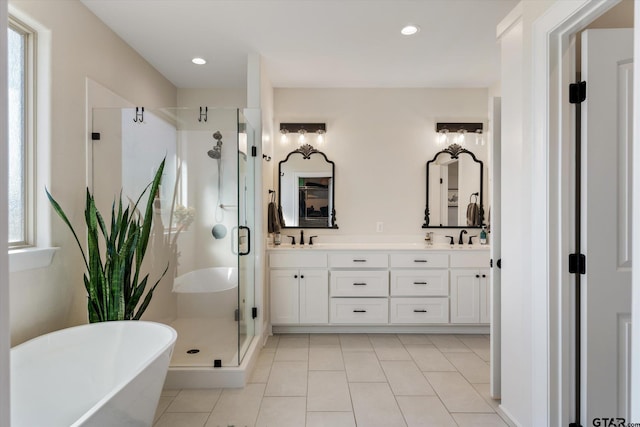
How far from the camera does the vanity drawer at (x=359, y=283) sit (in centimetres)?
343

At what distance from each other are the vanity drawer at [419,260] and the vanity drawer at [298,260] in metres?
0.71

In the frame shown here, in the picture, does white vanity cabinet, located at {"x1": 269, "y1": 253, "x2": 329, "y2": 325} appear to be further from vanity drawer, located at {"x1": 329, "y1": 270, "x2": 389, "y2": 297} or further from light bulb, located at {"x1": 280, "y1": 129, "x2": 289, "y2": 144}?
light bulb, located at {"x1": 280, "y1": 129, "x2": 289, "y2": 144}

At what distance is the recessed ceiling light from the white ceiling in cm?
5

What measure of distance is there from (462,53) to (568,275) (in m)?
2.20

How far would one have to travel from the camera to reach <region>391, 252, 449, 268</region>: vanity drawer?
3430 millimetres

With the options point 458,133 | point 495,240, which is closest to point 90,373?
point 495,240

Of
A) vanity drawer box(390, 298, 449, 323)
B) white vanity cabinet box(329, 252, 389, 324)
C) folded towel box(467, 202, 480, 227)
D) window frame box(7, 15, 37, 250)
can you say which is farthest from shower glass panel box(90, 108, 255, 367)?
folded towel box(467, 202, 480, 227)

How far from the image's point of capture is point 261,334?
10.3ft

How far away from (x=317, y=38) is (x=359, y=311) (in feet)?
8.11

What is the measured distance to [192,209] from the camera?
252 cm

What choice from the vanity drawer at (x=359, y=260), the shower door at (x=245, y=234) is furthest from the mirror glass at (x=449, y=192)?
the shower door at (x=245, y=234)

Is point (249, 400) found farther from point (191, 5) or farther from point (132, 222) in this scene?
point (191, 5)

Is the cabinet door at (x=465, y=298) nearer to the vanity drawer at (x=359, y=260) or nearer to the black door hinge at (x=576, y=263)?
the vanity drawer at (x=359, y=260)

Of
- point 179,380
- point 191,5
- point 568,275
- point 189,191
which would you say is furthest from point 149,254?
point 568,275
